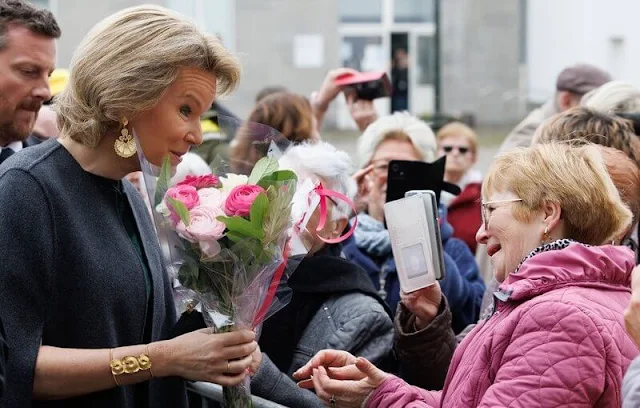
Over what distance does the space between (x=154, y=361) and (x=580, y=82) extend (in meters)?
3.97

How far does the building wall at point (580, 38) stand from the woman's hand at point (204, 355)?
13797 mm

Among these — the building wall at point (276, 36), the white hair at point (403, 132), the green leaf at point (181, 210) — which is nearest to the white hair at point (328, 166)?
the green leaf at point (181, 210)

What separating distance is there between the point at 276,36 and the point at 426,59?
484cm

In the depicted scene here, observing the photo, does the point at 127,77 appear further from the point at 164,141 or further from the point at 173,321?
the point at 173,321

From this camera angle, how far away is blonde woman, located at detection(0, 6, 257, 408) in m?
2.86

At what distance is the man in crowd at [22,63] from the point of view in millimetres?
3941

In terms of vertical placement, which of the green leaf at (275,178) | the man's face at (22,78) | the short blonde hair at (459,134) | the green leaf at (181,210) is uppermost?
the man's face at (22,78)

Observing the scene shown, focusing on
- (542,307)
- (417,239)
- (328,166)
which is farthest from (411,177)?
(542,307)

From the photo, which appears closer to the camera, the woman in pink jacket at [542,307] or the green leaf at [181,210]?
the woman in pink jacket at [542,307]

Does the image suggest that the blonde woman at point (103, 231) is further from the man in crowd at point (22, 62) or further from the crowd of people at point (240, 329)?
the man in crowd at point (22, 62)

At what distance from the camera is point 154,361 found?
2883 mm

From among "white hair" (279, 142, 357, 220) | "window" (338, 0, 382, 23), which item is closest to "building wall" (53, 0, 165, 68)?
"window" (338, 0, 382, 23)

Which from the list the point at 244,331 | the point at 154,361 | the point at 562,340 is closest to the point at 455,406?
the point at 562,340

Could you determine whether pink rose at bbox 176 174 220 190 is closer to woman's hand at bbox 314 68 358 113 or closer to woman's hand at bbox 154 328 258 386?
woman's hand at bbox 154 328 258 386
